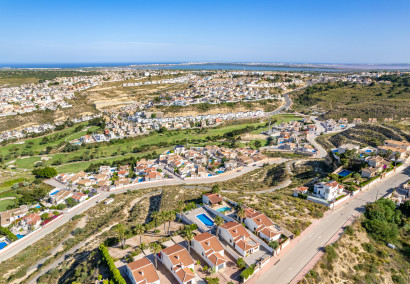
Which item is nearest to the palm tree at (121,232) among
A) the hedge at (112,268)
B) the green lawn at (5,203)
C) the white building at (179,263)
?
the hedge at (112,268)

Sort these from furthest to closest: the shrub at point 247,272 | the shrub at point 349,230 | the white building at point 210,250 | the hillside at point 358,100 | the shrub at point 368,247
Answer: the hillside at point 358,100, the shrub at point 349,230, the shrub at point 368,247, the white building at point 210,250, the shrub at point 247,272

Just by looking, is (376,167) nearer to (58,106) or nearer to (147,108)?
(147,108)

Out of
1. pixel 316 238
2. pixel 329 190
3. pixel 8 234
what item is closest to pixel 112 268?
pixel 316 238

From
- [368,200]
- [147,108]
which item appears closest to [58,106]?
[147,108]

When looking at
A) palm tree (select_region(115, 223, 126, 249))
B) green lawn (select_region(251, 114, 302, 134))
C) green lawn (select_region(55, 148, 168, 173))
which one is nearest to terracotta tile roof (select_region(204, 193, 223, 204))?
palm tree (select_region(115, 223, 126, 249))

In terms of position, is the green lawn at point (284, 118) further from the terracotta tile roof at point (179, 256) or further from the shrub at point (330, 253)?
the terracotta tile roof at point (179, 256)

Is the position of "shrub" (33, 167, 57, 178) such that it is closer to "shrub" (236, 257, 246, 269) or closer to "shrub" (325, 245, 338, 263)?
"shrub" (236, 257, 246, 269)

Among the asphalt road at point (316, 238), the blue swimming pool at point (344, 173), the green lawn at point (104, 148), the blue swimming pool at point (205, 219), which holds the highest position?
the asphalt road at point (316, 238)
